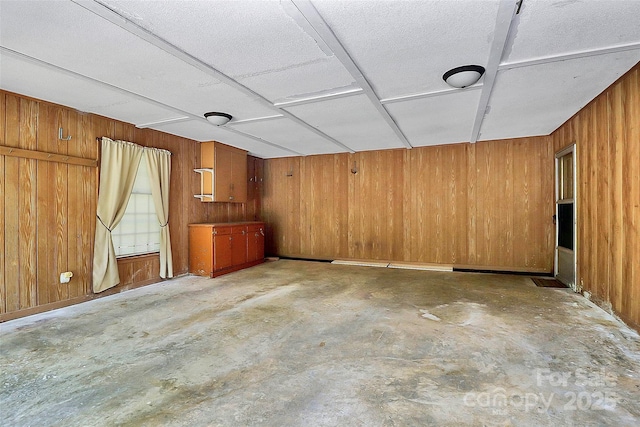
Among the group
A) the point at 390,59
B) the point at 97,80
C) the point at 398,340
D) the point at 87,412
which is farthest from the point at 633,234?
the point at 97,80

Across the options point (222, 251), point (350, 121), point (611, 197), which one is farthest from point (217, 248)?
point (611, 197)

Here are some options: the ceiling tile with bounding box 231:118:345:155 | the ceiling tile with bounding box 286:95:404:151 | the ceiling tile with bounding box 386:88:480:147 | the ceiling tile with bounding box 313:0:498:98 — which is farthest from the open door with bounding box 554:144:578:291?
the ceiling tile with bounding box 231:118:345:155

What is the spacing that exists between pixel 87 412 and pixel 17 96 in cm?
353

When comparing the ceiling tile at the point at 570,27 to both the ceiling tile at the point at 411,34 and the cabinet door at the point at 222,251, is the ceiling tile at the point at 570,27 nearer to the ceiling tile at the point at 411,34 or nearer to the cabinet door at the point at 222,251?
the ceiling tile at the point at 411,34

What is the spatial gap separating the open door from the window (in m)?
6.36

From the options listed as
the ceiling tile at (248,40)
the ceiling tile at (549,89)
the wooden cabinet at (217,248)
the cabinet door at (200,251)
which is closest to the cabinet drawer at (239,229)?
the wooden cabinet at (217,248)

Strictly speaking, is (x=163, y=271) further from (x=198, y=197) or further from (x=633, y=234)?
(x=633, y=234)

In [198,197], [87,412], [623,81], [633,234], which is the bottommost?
[87,412]

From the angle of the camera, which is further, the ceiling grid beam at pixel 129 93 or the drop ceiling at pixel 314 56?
the ceiling grid beam at pixel 129 93

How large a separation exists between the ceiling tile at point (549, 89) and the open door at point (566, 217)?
66 centimetres

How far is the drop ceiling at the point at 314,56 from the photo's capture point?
195cm

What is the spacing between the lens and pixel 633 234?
2.90 m

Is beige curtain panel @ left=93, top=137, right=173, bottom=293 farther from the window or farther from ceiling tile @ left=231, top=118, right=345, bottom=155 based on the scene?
ceiling tile @ left=231, top=118, right=345, bottom=155

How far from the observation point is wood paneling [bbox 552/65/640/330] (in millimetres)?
2891
